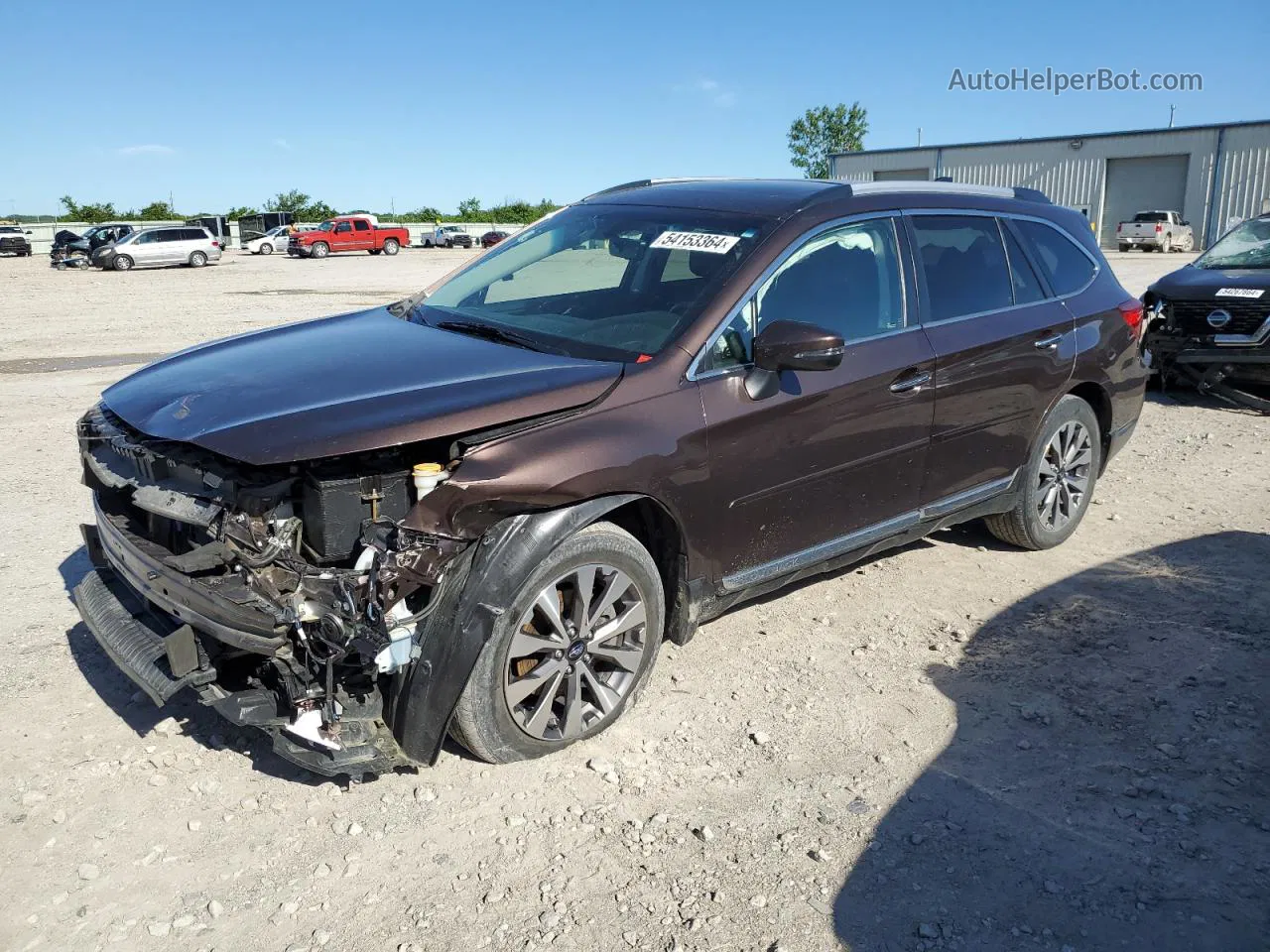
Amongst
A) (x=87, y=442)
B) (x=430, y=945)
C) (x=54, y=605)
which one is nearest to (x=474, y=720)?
(x=430, y=945)

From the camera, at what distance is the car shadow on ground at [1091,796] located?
277cm

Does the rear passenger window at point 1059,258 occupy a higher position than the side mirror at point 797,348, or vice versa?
the rear passenger window at point 1059,258

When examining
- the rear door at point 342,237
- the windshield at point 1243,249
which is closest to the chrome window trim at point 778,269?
the windshield at point 1243,249

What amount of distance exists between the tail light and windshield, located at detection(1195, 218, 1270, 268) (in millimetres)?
5035

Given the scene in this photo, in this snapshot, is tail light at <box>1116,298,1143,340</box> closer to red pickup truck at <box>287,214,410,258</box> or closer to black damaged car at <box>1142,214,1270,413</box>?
black damaged car at <box>1142,214,1270,413</box>

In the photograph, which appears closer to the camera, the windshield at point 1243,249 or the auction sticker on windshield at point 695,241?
the auction sticker on windshield at point 695,241

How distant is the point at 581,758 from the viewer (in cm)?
355

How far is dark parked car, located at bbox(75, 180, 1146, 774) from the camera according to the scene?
3.03 m

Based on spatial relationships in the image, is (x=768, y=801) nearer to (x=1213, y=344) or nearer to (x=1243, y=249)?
(x=1213, y=344)

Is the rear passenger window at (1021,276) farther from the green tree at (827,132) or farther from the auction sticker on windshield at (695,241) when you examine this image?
the green tree at (827,132)

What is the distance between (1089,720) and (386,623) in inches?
104

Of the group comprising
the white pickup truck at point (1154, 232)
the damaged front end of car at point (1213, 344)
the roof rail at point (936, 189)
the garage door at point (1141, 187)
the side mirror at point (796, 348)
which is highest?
the garage door at point (1141, 187)

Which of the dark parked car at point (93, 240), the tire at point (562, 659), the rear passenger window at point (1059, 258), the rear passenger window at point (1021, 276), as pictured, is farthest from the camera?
the dark parked car at point (93, 240)

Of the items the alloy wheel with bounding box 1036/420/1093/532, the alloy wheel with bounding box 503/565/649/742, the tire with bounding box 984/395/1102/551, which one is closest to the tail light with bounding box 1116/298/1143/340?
the tire with bounding box 984/395/1102/551
